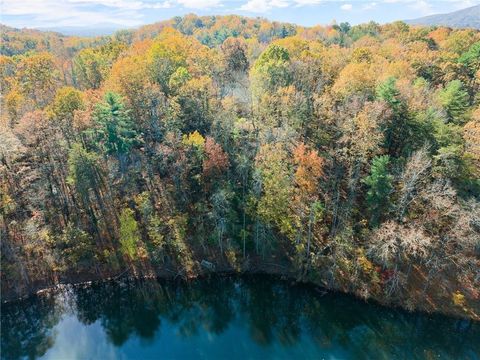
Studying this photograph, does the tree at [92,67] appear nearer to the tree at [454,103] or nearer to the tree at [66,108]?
the tree at [66,108]

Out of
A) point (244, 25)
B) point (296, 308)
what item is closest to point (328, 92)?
point (296, 308)

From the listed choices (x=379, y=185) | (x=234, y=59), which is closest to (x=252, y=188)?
(x=379, y=185)

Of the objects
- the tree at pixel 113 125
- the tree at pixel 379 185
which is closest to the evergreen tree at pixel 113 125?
the tree at pixel 113 125

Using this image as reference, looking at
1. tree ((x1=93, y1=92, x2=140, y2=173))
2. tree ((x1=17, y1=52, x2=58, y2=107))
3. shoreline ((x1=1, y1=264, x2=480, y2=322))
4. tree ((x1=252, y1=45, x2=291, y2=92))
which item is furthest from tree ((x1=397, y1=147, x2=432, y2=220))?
tree ((x1=17, y1=52, x2=58, y2=107))

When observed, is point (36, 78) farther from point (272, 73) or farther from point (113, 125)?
point (272, 73)

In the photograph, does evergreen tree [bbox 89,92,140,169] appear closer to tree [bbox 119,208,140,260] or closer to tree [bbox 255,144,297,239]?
tree [bbox 119,208,140,260]
